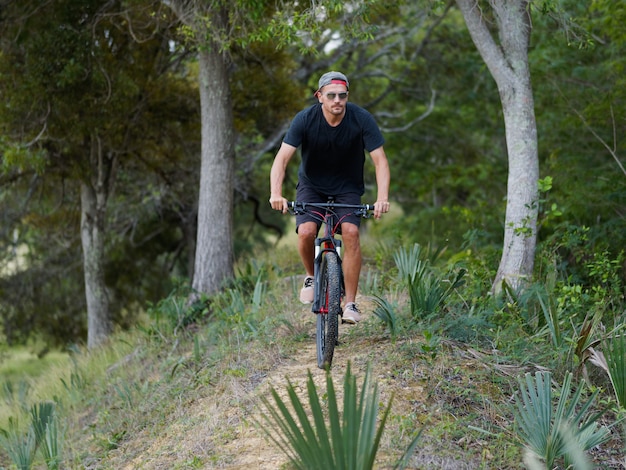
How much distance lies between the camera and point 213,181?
12.0 meters

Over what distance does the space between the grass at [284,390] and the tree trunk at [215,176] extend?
1.92m

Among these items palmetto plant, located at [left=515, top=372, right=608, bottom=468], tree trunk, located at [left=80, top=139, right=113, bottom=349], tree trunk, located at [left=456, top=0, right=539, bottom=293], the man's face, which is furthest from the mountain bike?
tree trunk, located at [left=80, top=139, right=113, bottom=349]

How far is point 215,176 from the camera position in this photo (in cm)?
1195

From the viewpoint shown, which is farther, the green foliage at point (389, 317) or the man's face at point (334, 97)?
the green foliage at point (389, 317)

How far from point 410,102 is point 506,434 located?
57.7 feet

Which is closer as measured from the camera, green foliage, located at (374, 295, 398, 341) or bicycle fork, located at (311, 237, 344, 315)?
bicycle fork, located at (311, 237, 344, 315)

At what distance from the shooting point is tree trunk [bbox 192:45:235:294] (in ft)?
38.9

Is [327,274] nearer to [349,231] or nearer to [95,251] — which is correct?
[349,231]

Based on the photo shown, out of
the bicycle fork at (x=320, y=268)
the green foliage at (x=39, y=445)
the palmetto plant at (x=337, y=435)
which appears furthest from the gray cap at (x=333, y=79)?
the green foliage at (x=39, y=445)

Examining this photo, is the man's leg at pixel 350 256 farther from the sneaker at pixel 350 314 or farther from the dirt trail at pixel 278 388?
the dirt trail at pixel 278 388

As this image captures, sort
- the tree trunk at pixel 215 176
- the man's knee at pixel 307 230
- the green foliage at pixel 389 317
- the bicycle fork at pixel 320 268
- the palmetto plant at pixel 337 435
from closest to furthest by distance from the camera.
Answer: the palmetto plant at pixel 337 435 → the bicycle fork at pixel 320 268 → the man's knee at pixel 307 230 → the green foliage at pixel 389 317 → the tree trunk at pixel 215 176

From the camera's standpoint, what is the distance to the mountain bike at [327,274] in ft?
19.8

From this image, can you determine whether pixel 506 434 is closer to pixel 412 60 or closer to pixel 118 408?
pixel 118 408

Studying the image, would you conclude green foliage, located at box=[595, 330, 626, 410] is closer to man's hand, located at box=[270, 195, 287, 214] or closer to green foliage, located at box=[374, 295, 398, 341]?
green foliage, located at box=[374, 295, 398, 341]
